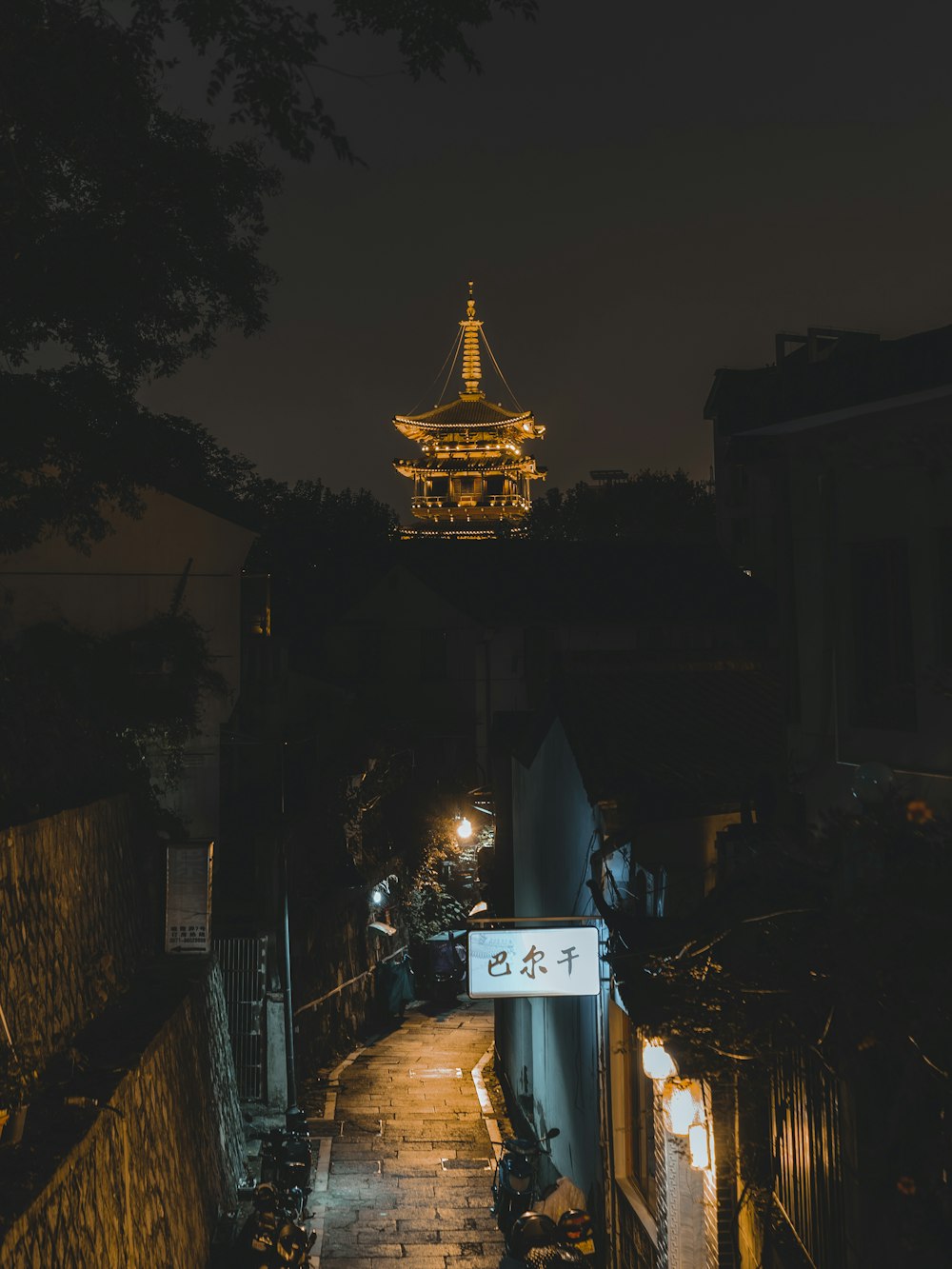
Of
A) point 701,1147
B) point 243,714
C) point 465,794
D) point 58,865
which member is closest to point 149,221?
point 58,865

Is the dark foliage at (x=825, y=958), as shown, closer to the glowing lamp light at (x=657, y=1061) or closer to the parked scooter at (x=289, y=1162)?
the glowing lamp light at (x=657, y=1061)

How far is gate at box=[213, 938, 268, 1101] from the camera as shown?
21.8 m

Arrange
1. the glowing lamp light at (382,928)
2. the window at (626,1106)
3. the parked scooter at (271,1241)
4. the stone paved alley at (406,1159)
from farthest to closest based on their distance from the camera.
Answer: the glowing lamp light at (382,928) → the stone paved alley at (406,1159) → the parked scooter at (271,1241) → the window at (626,1106)

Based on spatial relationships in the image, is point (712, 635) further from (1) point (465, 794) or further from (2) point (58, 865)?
(2) point (58, 865)

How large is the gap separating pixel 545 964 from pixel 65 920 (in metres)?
5.58

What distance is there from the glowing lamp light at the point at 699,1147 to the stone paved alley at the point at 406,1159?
5604 millimetres

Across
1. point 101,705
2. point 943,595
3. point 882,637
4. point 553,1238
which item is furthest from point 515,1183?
point 943,595

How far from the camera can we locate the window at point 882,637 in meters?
7.87

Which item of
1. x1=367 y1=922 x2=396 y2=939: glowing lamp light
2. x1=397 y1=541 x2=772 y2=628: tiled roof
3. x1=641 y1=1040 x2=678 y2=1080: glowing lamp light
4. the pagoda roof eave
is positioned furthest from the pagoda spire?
x1=641 y1=1040 x2=678 y2=1080: glowing lamp light

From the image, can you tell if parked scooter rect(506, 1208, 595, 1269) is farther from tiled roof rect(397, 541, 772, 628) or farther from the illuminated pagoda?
the illuminated pagoda

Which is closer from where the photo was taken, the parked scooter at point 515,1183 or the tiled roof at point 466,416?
the parked scooter at point 515,1183

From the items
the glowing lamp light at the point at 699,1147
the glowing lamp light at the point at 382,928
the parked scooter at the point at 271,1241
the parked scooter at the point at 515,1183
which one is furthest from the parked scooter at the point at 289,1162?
the glowing lamp light at the point at 382,928

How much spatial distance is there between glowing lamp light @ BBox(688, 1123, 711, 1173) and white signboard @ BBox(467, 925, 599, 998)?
13.2 feet

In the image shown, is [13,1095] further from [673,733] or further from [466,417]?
[466,417]
